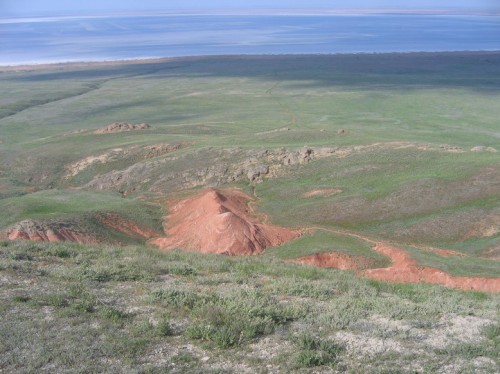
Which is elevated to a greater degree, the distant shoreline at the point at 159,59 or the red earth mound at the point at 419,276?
the distant shoreline at the point at 159,59

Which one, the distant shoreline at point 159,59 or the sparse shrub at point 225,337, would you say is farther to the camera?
the distant shoreline at point 159,59

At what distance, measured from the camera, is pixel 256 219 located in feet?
123

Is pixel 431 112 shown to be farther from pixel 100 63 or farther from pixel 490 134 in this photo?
pixel 100 63

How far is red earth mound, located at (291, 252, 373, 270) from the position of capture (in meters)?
28.6

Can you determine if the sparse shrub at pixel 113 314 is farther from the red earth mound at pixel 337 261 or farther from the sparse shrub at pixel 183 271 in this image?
the red earth mound at pixel 337 261

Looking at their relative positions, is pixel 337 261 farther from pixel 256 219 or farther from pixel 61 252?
pixel 61 252

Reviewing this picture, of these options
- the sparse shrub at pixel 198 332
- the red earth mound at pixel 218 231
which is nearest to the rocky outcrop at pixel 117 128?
the red earth mound at pixel 218 231

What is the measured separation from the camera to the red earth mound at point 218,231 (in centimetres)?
3194

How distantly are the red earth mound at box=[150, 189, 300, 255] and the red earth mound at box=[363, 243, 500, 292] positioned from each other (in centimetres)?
721

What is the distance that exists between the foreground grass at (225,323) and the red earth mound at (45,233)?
16612mm

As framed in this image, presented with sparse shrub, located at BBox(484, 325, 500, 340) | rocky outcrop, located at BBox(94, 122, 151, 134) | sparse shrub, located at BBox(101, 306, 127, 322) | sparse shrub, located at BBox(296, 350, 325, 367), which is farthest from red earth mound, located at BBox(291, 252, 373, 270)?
rocky outcrop, located at BBox(94, 122, 151, 134)

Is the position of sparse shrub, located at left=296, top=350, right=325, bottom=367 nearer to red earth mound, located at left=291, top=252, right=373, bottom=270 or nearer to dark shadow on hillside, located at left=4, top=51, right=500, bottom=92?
red earth mound, located at left=291, top=252, right=373, bottom=270

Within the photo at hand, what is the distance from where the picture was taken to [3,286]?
13359 mm

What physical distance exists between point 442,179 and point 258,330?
3131 cm
